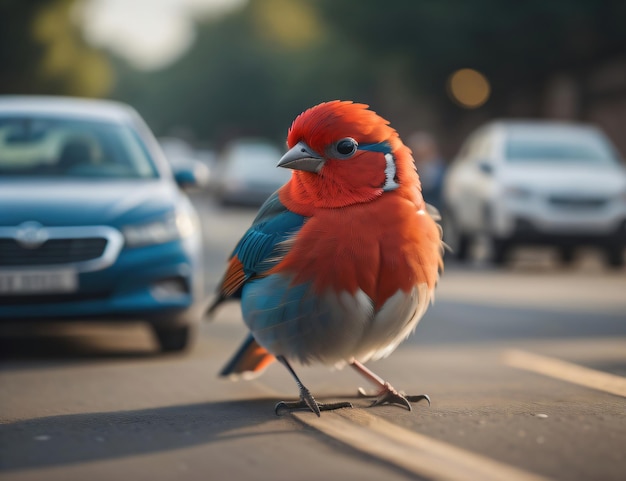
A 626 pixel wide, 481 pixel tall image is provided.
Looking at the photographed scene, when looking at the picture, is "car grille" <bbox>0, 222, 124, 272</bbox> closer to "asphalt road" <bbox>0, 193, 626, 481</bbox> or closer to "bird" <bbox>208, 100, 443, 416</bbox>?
"asphalt road" <bbox>0, 193, 626, 481</bbox>

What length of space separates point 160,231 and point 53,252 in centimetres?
71

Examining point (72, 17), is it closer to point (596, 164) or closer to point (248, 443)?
point (596, 164)

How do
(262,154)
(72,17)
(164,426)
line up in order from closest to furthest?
(164,426) < (262,154) < (72,17)

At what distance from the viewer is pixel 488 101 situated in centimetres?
4044

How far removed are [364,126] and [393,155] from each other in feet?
0.58

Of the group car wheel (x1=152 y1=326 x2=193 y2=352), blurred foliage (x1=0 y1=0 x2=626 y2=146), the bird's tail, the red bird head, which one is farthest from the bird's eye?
blurred foliage (x1=0 y1=0 x2=626 y2=146)

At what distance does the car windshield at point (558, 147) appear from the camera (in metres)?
17.2

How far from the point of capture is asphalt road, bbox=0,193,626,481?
4.62m

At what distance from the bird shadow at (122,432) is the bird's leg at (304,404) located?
8cm

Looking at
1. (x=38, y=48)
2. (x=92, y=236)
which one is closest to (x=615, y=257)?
(x=92, y=236)

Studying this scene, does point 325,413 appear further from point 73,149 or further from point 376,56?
point 376,56

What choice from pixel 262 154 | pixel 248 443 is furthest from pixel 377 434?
pixel 262 154

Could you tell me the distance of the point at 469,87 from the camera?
3891 cm

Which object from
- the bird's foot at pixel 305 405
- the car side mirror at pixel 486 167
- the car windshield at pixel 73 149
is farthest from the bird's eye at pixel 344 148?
the car side mirror at pixel 486 167
